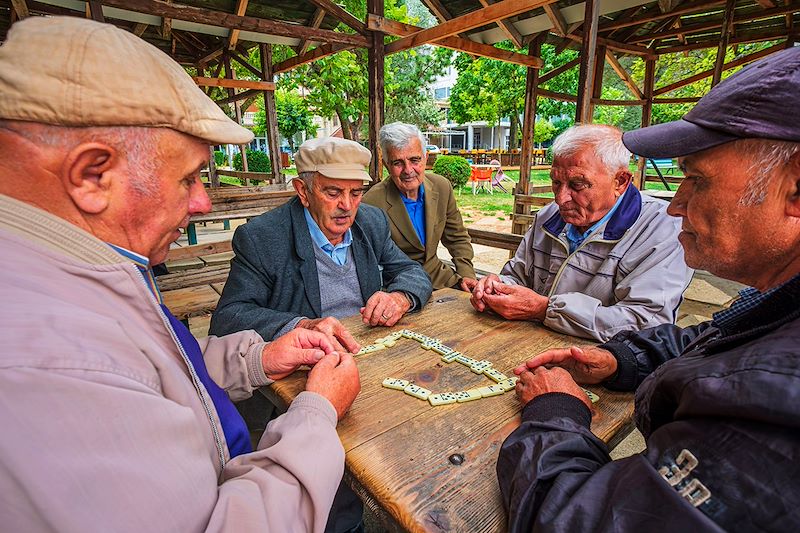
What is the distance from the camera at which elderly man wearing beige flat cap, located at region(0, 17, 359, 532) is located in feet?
2.08

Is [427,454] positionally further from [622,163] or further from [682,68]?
[682,68]

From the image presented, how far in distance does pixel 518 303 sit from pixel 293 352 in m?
1.19

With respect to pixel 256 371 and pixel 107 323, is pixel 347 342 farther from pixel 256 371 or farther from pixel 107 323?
pixel 107 323

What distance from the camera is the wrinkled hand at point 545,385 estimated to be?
4.53 ft

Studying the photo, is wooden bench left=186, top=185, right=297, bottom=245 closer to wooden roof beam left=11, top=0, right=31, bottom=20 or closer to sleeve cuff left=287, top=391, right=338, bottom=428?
wooden roof beam left=11, top=0, right=31, bottom=20

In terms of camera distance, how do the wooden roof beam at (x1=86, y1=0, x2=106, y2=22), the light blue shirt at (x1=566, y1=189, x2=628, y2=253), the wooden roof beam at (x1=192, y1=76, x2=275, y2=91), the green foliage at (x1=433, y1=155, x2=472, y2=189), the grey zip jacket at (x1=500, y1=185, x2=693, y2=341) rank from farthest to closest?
1. the green foliage at (x1=433, y1=155, x2=472, y2=189)
2. the wooden roof beam at (x1=192, y1=76, x2=275, y2=91)
3. the wooden roof beam at (x1=86, y1=0, x2=106, y2=22)
4. the light blue shirt at (x1=566, y1=189, x2=628, y2=253)
5. the grey zip jacket at (x1=500, y1=185, x2=693, y2=341)

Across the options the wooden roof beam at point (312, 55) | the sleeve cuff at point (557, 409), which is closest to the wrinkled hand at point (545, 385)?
the sleeve cuff at point (557, 409)

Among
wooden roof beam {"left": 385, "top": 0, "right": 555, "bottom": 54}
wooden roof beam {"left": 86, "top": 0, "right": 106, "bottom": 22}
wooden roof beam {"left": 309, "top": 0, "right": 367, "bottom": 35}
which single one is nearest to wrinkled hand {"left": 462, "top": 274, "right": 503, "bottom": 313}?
wooden roof beam {"left": 385, "top": 0, "right": 555, "bottom": 54}

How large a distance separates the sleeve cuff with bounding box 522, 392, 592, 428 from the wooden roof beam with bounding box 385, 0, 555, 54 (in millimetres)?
4744

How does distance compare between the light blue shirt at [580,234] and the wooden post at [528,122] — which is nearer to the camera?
the light blue shirt at [580,234]

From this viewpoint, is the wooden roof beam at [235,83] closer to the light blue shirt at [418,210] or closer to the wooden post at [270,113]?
the wooden post at [270,113]

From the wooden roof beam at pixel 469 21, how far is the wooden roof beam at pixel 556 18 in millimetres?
1415

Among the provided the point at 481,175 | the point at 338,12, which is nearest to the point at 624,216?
the point at 338,12

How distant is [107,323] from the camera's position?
799 millimetres
